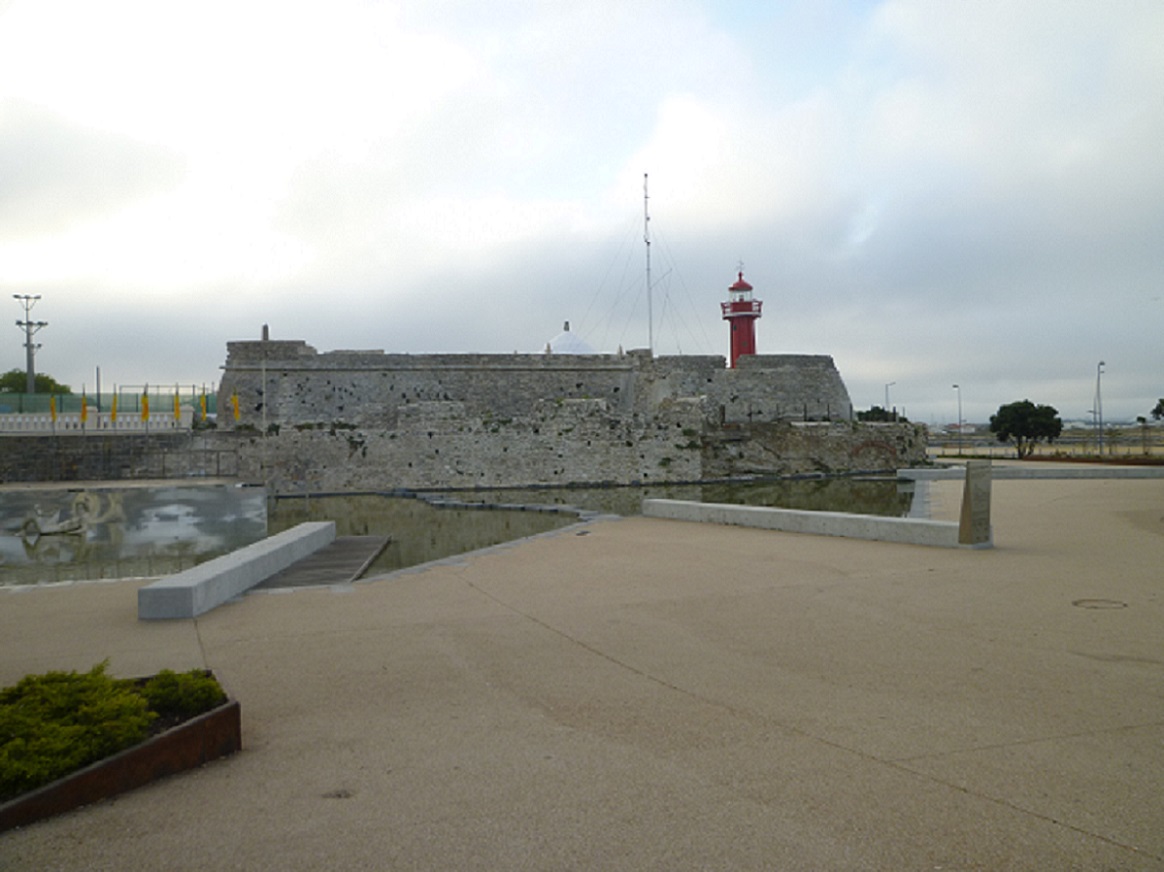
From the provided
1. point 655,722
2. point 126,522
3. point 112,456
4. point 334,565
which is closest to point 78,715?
point 655,722

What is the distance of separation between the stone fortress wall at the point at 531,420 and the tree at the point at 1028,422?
30.2 ft

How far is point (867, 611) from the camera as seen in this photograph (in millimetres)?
7027

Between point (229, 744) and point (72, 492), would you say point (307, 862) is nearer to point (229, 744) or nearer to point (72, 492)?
point (229, 744)

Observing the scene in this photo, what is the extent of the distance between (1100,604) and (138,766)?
22.5 feet

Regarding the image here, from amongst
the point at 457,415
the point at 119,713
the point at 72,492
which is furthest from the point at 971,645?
the point at 457,415

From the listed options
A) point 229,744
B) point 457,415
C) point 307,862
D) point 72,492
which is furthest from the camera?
point 457,415

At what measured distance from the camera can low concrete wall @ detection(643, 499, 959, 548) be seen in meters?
10.6

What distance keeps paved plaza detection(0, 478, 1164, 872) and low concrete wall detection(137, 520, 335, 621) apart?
174 mm

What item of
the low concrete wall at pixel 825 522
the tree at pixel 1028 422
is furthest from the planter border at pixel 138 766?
the tree at pixel 1028 422

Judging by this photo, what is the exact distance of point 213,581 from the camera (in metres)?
7.82

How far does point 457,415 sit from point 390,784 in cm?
2440

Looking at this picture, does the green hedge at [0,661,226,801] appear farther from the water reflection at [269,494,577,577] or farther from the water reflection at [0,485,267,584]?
the water reflection at [0,485,267,584]

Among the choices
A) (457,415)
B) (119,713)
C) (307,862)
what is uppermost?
(457,415)

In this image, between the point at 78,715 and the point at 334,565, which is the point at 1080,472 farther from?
the point at 78,715
